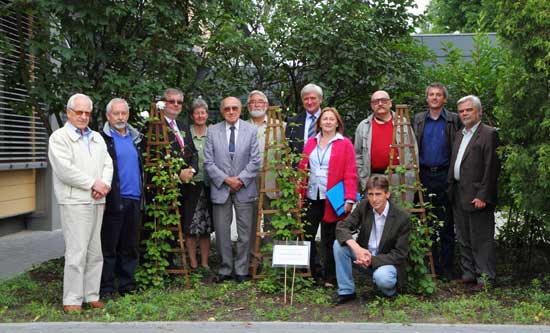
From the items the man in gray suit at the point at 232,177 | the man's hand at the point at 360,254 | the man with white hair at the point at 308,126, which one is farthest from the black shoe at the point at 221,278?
the man's hand at the point at 360,254

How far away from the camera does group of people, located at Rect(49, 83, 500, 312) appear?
6.43 m

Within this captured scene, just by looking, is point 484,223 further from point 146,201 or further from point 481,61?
point 146,201

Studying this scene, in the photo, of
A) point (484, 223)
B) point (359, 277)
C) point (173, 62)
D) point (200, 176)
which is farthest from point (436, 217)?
point (173, 62)

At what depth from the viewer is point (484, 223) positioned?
7.39 m

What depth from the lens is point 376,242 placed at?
682 centimetres

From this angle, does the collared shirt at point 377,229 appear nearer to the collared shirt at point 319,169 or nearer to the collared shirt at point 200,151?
the collared shirt at point 319,169

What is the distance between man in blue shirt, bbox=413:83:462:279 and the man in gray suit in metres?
1.86

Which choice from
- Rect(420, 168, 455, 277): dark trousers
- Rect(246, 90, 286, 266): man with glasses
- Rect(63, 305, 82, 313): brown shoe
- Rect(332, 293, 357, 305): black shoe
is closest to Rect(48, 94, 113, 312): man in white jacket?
Rect(63, 305, 82, 313): brown shoe

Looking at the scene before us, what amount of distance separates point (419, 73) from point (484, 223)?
2.80 m

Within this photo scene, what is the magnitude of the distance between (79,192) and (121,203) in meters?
0.57

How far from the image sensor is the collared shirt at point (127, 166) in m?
6.89

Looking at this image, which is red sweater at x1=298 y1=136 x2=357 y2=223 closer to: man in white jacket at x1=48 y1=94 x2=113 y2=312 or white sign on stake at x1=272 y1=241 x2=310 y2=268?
white sign on stake at x1=272 y1=241 x2=310 y2=268

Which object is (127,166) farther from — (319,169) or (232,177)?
(319,169)

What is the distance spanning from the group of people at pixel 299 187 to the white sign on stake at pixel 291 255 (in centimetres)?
32
